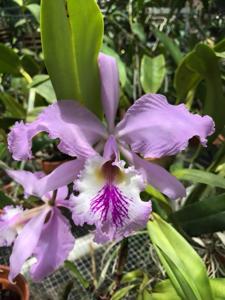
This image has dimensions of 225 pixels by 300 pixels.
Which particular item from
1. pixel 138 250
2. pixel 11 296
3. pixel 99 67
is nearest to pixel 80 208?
pixel 99 67

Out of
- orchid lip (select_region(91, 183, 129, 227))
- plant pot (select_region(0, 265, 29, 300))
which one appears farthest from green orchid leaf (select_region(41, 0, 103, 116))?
plant pot (select_region(0, 265, 29, 300))

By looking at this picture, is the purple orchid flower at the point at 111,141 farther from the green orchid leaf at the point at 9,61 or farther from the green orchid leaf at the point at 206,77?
the green orchid leaf at the point at 9,61

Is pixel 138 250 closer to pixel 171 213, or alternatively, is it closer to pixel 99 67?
pixel 171 213

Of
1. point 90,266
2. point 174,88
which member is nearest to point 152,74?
point 174,88

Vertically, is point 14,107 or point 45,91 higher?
point 45,91

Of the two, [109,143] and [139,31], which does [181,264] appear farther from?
[139,31]

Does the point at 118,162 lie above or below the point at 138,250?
above

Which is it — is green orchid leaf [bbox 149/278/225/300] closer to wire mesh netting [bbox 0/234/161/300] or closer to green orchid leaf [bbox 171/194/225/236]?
green orchid leaf [bbox 171/194/225/236]
